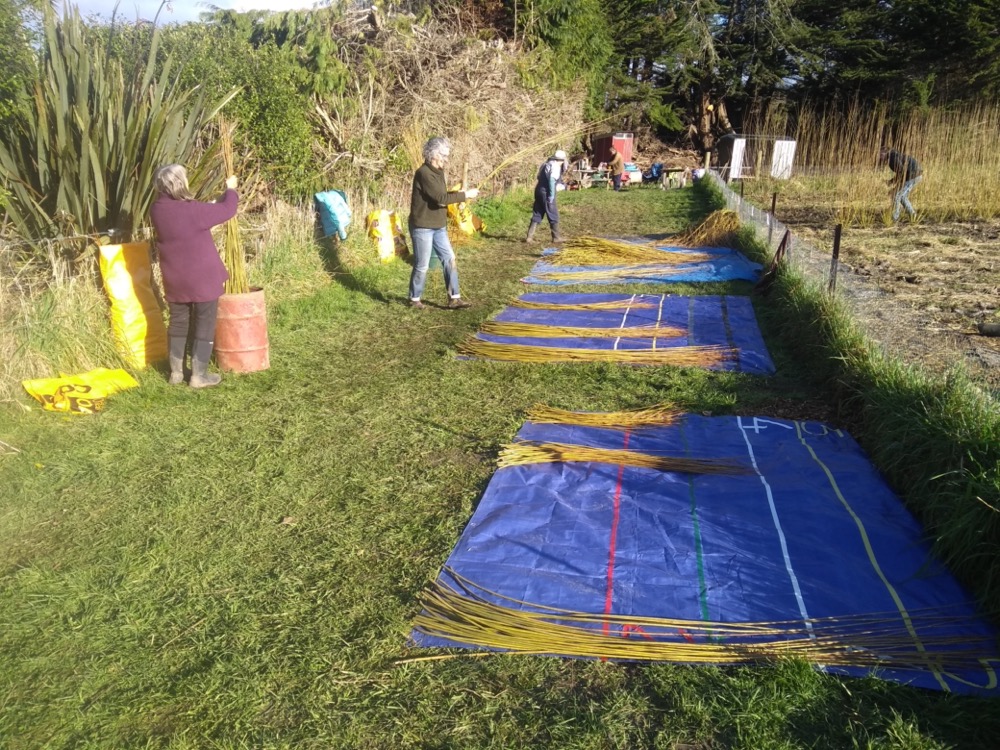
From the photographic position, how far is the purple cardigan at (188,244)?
5164 millimetres

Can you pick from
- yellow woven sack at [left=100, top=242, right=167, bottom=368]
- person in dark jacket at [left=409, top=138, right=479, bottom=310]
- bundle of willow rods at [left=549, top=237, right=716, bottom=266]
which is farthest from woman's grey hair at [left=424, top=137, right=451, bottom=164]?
bundle of willow rods at [left=549, top=237, right=716, bottom=266]

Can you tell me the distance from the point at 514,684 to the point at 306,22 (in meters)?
12.6

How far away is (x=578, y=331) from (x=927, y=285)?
14.0 feet

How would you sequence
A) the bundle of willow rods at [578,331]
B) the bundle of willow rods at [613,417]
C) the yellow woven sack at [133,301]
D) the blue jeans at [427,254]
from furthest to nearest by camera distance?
the blue jeans at [427,254]
the bundle of willow rods at [578,331]
the yellow woven sack at [133,301]
the bundle of willow rods at [613,417]

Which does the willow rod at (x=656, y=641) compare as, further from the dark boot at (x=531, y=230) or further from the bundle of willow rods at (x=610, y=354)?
the dark boot at (x=531, y=230)

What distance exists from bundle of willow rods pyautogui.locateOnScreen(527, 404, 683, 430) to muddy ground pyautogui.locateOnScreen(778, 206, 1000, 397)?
1.60 meters

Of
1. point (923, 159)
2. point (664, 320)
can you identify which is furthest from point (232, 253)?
point (923, 159)

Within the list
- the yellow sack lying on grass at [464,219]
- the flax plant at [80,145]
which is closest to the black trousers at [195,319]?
the flax plant at [80,145]

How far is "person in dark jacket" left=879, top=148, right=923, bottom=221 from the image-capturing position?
452 inches

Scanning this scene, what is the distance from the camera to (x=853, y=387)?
4793mm

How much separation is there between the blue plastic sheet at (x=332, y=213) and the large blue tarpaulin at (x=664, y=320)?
2674 millimetres

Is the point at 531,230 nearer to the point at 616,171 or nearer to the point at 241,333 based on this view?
the point at 241,333

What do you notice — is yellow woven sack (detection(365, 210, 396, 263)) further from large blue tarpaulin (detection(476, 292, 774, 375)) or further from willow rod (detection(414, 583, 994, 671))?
willow rod (detection(414, 583, 994, 671))

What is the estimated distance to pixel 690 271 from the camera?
31.4 ft
